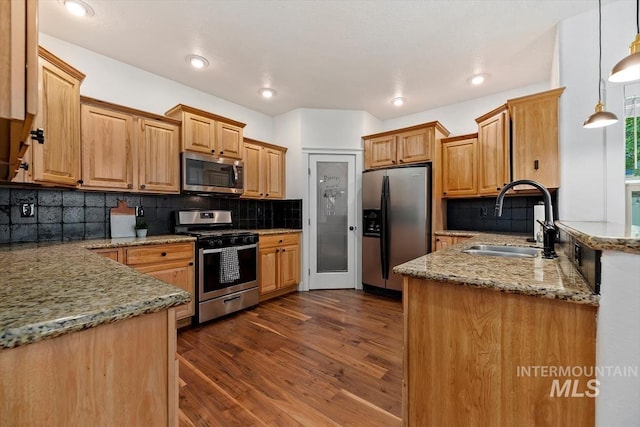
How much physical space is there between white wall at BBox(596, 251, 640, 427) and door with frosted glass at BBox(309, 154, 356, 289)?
324 cm

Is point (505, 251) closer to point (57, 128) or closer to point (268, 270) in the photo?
point (268, 270)

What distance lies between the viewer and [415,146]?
3.51m

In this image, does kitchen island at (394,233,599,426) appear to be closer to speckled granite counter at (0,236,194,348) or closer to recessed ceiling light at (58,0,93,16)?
speckled granite counter at (0,236,194,348)

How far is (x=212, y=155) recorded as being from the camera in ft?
10.2

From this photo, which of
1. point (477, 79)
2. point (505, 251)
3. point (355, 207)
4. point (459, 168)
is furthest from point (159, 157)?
point (477, 79)

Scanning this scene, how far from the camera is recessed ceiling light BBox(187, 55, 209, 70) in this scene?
8.67 feet

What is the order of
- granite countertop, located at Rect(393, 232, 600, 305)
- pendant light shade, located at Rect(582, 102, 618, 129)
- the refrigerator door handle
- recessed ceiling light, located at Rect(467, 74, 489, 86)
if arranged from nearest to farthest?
granite countertop, located at Rect(393, 232, 600, 305) → pendant light shade, located at Rect(582, 102, 618, 129) → recessed ceiling light, located at Rect(467, 74, 489, 86) → the refrigerator door handle

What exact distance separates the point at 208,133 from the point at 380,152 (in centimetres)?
229

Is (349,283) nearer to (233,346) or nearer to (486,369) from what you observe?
(233,346)

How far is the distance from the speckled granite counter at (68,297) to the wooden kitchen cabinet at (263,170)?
260 cm

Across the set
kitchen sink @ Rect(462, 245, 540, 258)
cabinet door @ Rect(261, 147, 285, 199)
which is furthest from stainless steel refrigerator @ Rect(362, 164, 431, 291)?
kitchen sink @ Rect(462, 245, 540, 258)

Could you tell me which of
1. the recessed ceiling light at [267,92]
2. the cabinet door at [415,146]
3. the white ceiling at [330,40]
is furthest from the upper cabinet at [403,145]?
the recessed ceiling light at [267,92]

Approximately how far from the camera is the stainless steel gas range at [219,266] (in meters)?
2.70

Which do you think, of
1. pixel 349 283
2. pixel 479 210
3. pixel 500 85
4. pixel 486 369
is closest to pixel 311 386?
pixel 486 369
